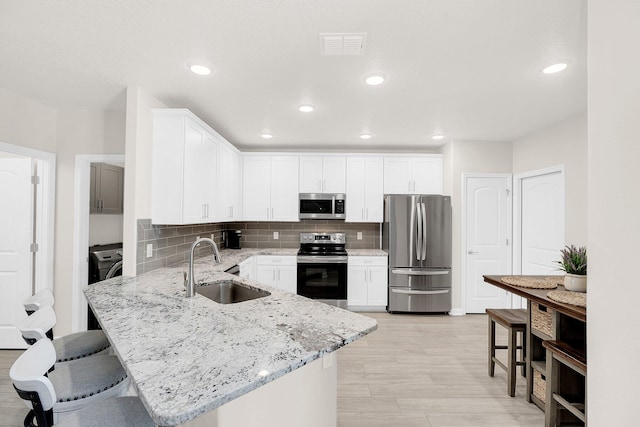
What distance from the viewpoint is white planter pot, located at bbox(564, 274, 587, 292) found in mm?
2010

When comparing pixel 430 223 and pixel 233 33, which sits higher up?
pixel 233 33

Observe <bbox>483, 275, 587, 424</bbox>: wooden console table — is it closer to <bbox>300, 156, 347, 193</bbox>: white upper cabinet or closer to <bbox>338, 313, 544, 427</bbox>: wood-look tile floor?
<bbox>338, 313, 544, 427</bbox>: wood-look tile floor

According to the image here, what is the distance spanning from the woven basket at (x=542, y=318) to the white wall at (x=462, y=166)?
85.6 inches

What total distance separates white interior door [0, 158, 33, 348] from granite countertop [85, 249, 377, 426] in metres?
1.84

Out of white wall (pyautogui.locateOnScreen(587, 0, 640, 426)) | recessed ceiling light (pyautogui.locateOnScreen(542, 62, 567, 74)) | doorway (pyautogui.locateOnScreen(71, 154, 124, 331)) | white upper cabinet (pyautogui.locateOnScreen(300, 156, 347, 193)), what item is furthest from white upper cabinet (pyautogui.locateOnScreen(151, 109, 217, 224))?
recessed ceiling light (pyautogui.locateOnScreen(542, 62, 567, 74))

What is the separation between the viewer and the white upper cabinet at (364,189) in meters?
4.79

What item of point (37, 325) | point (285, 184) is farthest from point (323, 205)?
point (37, 325)

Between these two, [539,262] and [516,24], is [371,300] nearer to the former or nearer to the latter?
[539,262]

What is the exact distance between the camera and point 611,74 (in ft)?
3.54

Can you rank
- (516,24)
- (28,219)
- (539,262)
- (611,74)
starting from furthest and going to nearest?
(539,262) → (28,219) → (516,24) → (611,74)

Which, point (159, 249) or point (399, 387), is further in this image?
point (159, 249)

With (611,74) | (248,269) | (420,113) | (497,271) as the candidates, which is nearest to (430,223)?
(497,271)

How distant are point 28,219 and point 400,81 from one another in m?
3.94

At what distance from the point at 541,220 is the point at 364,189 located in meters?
2.36
